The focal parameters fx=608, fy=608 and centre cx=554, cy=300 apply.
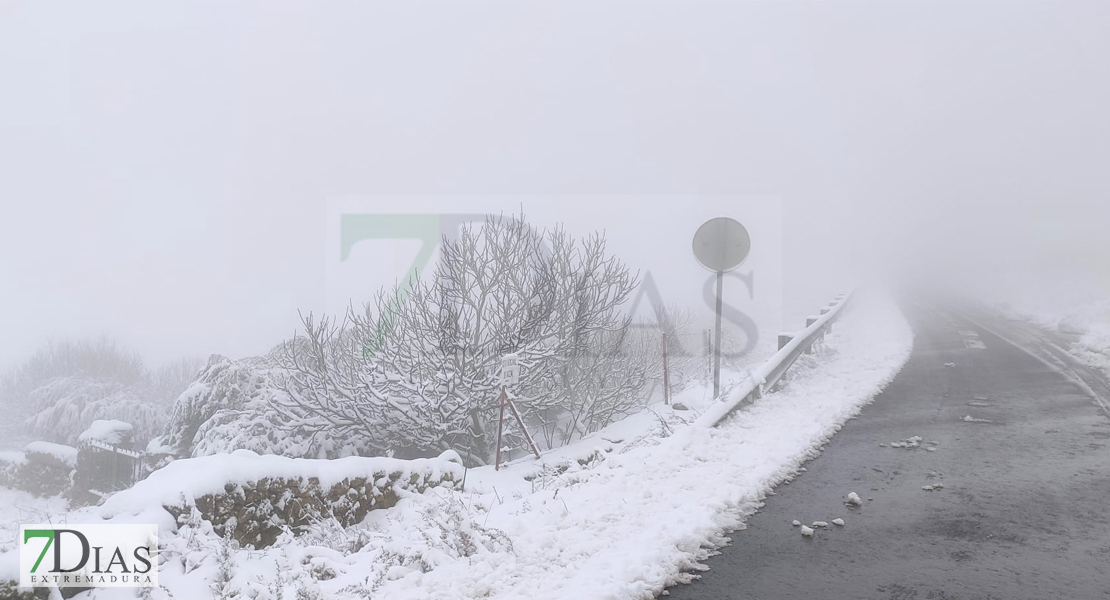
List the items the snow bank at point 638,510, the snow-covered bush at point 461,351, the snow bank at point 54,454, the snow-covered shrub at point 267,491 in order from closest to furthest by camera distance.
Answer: the snow bank at point 638,510, the snow-covered shrub at point 267,491, the snow-covered bush at point 461,351, the snow bank at point 54,454

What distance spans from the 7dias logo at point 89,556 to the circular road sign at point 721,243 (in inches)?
299

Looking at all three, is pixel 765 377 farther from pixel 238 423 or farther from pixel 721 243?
pixel 238 423

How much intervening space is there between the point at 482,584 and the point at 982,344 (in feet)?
50.0

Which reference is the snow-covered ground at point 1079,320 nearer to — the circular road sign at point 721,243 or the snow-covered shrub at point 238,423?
the circular road sign at point 721,243

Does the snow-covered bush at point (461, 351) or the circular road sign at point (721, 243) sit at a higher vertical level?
the circular road sign at point (721, 243)

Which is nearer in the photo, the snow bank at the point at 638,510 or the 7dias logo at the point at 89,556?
the 7dias logo at the point at 89,556

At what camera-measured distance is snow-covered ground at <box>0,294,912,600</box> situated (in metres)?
3.83

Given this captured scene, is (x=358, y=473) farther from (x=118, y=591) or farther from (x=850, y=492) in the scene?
(x=850, y=492)

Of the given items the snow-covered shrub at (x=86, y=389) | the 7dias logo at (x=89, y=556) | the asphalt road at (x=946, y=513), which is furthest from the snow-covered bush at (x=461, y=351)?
the snow-covered shrub at (x=86, y=389)

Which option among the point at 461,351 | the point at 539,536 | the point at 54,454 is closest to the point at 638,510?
the point at 539,536

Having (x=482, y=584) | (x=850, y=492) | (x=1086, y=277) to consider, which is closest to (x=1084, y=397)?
(x=850, y=492)

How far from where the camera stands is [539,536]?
4.44 m

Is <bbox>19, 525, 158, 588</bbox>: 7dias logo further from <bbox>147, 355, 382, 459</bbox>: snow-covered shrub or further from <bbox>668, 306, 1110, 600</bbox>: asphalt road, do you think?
<bbox>147, 355, 382, 459</bbox>: snow-covered shrub

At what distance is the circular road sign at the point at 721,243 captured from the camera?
30.4ft
